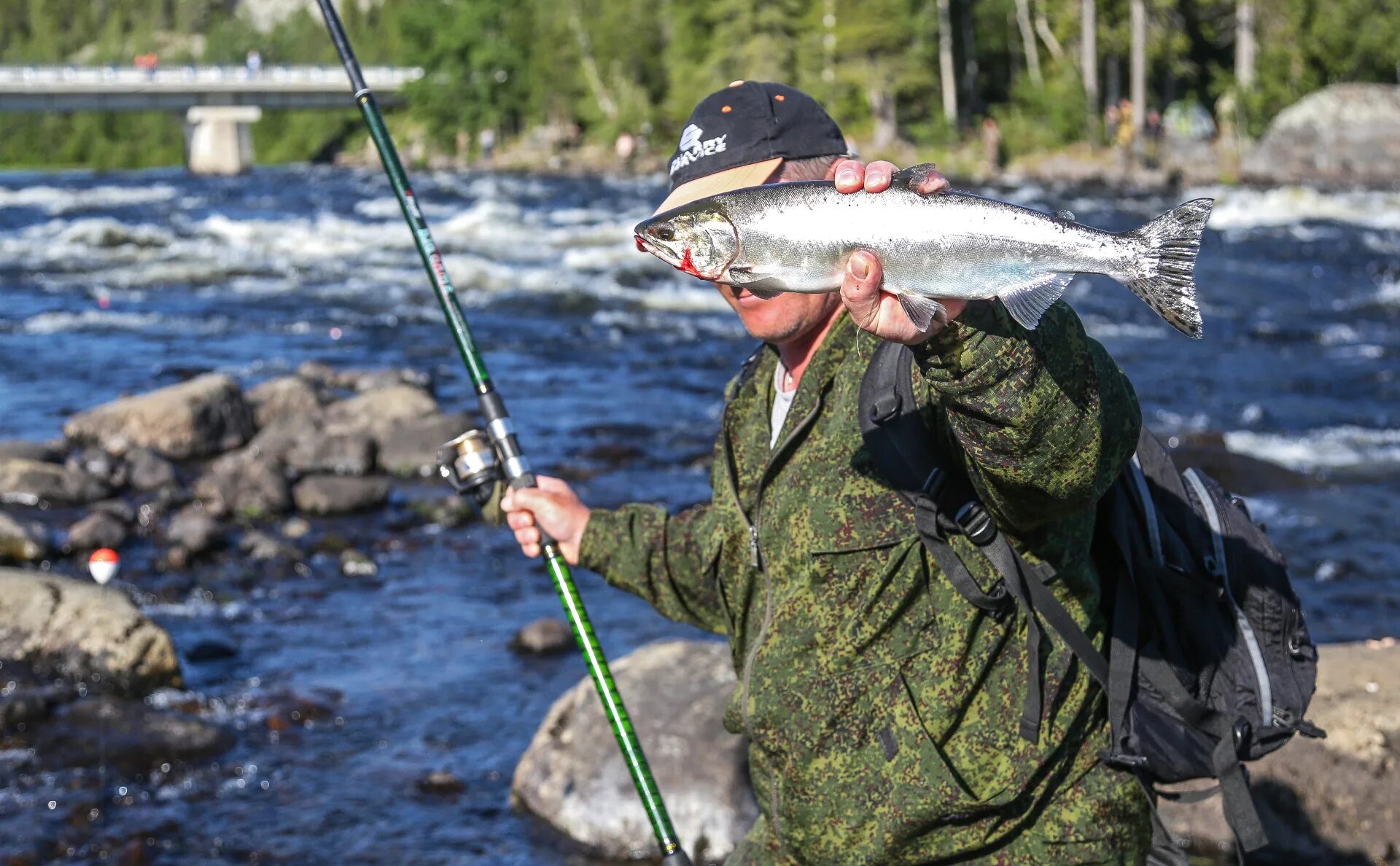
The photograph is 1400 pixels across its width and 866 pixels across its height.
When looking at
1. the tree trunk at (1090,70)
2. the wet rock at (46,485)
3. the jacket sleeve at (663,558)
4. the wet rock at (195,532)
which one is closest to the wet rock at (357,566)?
the wet rock at (195,532)

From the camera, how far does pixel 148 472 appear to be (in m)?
11.8

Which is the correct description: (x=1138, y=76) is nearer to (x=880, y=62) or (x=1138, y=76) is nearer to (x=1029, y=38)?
(x=1029, y=38)

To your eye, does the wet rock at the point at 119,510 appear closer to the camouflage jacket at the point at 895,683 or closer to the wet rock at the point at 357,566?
the wet rock at the point at 357,566

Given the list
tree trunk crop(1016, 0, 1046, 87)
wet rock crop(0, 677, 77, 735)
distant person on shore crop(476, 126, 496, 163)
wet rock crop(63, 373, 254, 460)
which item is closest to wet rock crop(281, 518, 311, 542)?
wet rock crop(63, 373, 254, 460)

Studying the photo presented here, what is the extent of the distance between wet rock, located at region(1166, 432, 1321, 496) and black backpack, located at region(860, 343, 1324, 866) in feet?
25.9

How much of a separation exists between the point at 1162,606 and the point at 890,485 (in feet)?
2.22

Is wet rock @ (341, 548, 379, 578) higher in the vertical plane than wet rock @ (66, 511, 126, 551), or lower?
lower

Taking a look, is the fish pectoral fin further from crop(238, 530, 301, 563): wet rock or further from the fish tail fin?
crop(238, 530, 301, 563): wet rock

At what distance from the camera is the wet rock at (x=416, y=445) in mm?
12445

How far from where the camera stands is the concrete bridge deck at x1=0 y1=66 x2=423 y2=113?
225 feet

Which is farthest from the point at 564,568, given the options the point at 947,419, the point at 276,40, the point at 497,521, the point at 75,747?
the point at 276,40

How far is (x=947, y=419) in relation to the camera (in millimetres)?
2547

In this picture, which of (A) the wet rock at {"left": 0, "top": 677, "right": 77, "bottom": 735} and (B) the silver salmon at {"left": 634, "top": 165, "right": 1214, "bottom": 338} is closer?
(B) the silver salmon at {"left": 634, "top": 165, "right": 1214, "bottom": 338}

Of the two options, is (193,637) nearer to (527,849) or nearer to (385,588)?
(385,588)
